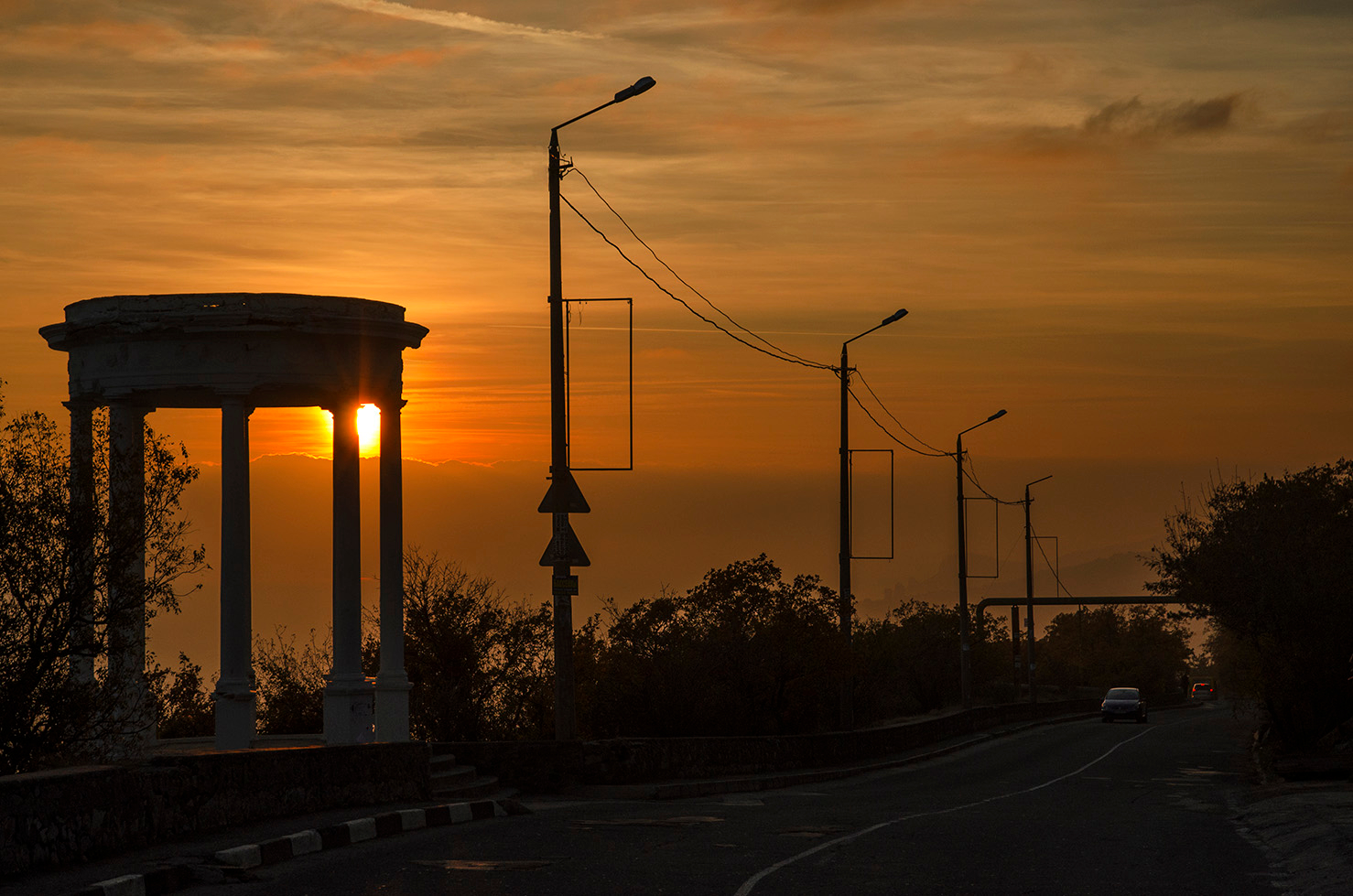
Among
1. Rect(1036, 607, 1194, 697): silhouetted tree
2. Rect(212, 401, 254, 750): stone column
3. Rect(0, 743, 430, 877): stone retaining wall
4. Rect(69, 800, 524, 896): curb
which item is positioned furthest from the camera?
Rect(1036, 607, 1194, 697): silhouetted tree

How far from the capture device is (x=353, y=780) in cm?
1708

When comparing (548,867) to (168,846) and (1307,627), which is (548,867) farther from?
(1307,627)

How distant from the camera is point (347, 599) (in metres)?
24.9

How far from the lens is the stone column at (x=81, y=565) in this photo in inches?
731

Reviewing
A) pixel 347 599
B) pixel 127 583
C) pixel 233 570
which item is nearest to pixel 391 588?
pixel 347 599

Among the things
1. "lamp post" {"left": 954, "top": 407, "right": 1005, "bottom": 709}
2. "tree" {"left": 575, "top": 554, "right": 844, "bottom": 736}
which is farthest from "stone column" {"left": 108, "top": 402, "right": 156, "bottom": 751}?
"lamp post" {"left": 954, "top": 407, "right": 1005, "bottom": 709}

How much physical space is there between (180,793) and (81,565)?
248 inches

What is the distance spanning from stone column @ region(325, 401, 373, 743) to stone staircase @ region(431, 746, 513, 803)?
322 centimetres

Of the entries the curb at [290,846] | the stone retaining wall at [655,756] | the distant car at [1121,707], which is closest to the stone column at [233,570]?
the stone retaining wall at [655,756]

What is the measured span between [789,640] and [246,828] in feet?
71.2

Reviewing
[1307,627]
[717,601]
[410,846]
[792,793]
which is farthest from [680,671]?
[410,846]

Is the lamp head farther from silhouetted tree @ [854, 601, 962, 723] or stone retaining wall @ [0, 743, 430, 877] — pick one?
silhouetted tree @ [854, 601, 962, 723]

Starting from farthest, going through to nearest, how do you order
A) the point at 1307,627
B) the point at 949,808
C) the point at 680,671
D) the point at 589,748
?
the point at 680,671 → the point at 1307,627 → the point at 589,748 → the point at 949,808

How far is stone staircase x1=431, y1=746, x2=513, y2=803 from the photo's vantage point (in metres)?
19.9
